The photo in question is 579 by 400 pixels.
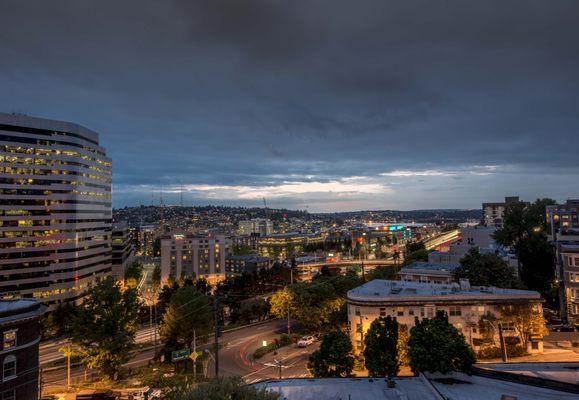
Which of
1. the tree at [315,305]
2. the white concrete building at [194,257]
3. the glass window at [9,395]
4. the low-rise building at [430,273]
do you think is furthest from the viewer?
the white concrete building at [194,257]

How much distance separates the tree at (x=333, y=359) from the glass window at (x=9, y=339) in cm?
2445

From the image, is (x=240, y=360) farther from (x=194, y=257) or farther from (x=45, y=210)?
(x=194, y=257)

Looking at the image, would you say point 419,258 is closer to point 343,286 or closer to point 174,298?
point 343,286

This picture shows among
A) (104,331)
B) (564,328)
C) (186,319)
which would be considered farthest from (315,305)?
(564,328)

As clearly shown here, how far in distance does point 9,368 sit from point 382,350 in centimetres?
3028

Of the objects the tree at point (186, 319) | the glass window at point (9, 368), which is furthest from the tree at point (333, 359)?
the glass window at point (9, 368)

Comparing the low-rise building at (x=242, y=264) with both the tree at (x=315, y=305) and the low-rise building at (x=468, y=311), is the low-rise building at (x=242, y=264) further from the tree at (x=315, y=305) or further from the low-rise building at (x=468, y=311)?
the low-rise building at (x=468, y=311)

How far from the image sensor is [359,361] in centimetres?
4422

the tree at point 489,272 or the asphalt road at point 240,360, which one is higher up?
the tree at point 489,272

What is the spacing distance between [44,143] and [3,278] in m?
32.6

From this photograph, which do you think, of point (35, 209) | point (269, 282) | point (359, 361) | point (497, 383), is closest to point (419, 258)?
point (269, 282)

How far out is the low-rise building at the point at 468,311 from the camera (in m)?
46.8

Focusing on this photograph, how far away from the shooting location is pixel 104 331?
4269 cm

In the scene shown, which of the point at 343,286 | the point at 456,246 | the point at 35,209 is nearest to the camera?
the point at 343,286
